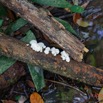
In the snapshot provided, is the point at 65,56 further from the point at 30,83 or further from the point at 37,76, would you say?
the point at 30,83

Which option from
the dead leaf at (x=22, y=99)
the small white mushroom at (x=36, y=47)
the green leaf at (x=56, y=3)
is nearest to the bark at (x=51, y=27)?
the small white mushroom at (x=36, y=47)

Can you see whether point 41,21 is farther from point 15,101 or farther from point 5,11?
point 15,101

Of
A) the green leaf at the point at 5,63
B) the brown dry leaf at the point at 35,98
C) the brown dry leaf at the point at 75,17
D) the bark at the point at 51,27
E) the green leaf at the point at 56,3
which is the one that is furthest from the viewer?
the brown dry leaf at the point at 75,17

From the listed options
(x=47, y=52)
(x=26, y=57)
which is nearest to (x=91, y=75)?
(x=47, y=52)

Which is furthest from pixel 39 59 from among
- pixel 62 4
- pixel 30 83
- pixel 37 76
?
pixel 62 4

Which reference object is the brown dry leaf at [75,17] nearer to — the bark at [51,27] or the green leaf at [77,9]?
the green leaf at [77,9]

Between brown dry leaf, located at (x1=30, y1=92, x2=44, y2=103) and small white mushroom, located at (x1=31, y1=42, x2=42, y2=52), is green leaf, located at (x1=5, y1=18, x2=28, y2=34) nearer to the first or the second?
small white mushroom, located at (x1=31, y1=42, x2=42, y2=52)
